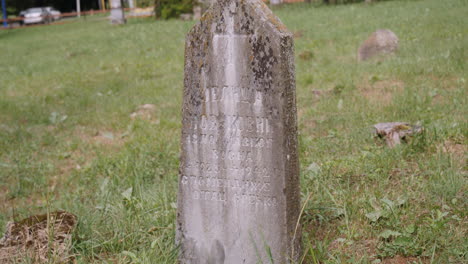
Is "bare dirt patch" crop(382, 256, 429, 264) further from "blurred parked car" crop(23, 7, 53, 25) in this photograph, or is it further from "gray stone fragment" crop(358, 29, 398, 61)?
"blurred parked car" crop(23, 7, 53, 25)

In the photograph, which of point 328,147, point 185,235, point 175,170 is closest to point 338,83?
point 328,147

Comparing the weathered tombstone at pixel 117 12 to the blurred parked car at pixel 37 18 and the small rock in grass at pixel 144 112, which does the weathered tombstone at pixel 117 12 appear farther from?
the small rock in grass at pixel 144 112

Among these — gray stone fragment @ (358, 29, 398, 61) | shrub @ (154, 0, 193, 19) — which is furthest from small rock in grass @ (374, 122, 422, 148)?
shrub @ (154, 0, 193, 19)

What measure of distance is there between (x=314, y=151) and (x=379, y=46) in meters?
4.55

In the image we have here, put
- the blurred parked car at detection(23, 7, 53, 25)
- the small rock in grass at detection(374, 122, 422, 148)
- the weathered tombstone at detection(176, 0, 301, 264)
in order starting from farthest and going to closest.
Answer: the blurred parked car at detection(23, 7, 53, 25)
the small rock in grass at detection(374, 122, 422, 148)
the weathered tombstone at detection(176, 0, 301, 264)

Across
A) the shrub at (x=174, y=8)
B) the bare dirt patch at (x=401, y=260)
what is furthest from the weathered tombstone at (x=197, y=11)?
the bare dirt patch at (x=401, y=260)

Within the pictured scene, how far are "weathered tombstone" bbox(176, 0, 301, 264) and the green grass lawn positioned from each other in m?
0.27

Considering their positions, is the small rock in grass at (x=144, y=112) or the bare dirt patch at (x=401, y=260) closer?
the bare dirt patch at (x=401, y=260)

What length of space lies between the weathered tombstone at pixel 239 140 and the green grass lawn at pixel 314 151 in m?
0.27

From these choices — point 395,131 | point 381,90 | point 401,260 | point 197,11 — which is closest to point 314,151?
point 395,131

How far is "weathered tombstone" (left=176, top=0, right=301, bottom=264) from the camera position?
108 inches

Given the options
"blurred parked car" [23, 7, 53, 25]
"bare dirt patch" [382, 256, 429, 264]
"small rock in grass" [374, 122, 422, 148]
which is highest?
"blurred parked car" [23, 7, 53, 25]

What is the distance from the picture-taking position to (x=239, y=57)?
2.81 metres

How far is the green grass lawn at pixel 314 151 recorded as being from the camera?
325cm
